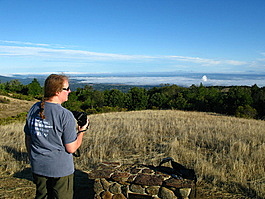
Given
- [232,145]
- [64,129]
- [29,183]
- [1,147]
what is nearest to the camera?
[64,129]

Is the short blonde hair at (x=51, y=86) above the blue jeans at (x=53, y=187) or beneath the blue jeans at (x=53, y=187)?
above

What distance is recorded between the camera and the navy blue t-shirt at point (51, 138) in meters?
2.31

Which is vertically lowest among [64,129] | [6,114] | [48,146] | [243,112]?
[6,114]

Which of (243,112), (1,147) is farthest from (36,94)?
(1,147)

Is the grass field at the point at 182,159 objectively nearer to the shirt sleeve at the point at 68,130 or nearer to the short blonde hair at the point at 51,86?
the shirt sleeve at the point at 68,130

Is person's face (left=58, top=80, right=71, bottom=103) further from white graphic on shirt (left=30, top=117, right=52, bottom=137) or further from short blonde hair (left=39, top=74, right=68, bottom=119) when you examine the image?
white graphic on shirt (left=30, top=117, right=52, bottom=137)

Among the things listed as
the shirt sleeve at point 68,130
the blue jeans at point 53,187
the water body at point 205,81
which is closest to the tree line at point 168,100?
the water body at point 205,81

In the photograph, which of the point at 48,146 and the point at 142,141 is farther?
the point at 142,141

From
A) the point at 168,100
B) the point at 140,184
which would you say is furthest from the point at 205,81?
the point at 140,184

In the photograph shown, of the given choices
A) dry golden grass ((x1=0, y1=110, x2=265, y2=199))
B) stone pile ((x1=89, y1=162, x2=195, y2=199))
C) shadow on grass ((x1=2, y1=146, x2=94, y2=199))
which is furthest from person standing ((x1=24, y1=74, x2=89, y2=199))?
dry golden grass ((x1=0, y1=110, x2=265, y2=199))

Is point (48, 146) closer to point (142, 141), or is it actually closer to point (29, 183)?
point (29, 183)

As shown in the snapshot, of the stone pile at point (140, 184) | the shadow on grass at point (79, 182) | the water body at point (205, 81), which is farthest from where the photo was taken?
the water body at point (205, 81)

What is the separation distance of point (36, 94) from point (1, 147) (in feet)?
199

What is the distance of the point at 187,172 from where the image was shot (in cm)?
390
